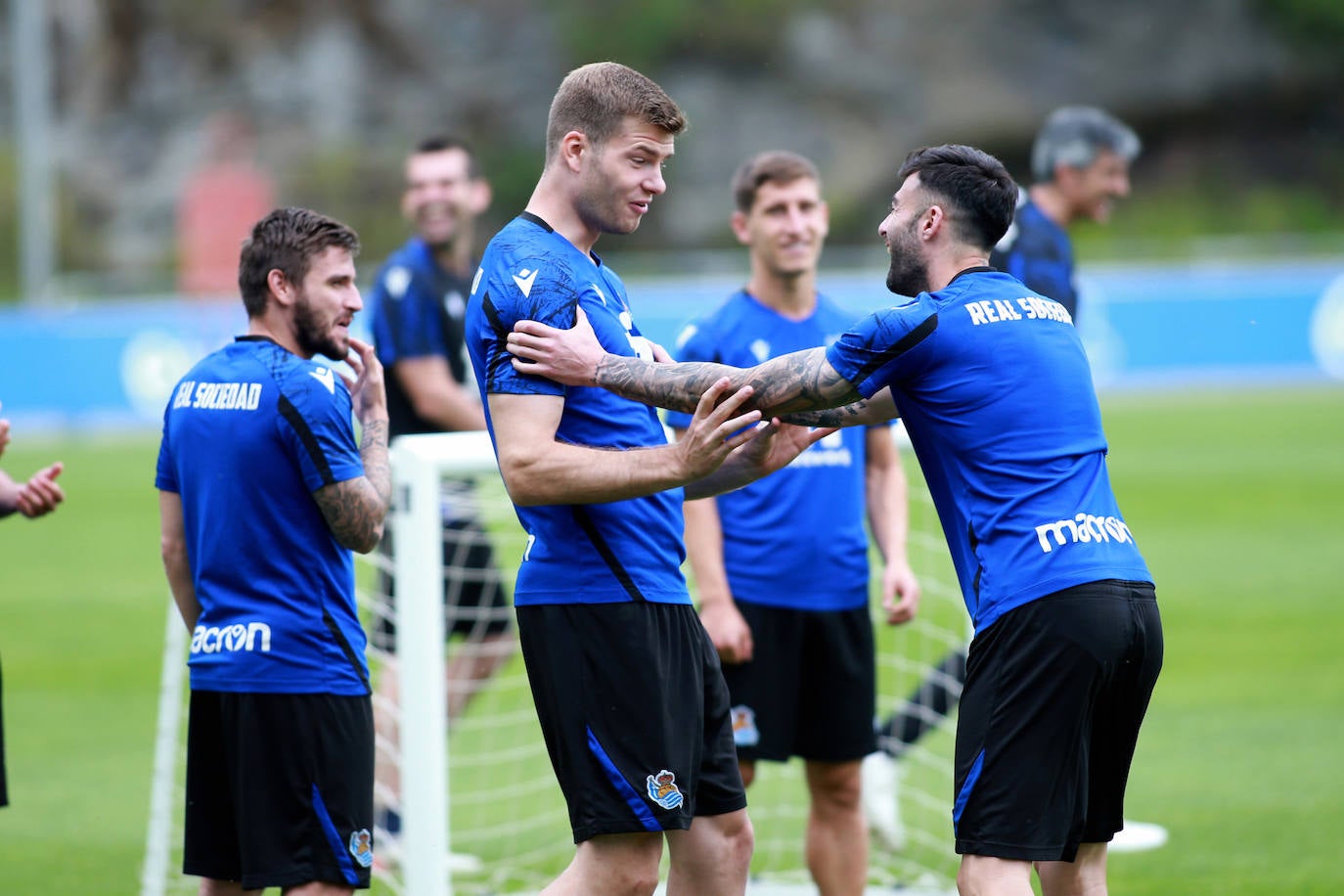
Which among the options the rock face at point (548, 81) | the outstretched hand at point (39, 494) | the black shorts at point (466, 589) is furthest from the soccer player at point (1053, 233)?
the rock face at point (548, 81)

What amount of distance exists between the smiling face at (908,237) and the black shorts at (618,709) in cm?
108

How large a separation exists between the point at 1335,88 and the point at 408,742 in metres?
42.2

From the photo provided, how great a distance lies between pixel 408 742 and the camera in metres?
5.10

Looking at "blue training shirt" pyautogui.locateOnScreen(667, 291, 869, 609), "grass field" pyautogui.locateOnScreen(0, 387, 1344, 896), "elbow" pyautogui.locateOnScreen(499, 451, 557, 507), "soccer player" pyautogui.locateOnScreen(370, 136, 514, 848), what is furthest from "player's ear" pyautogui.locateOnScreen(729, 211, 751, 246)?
"grass field" pyautogui.locateOnScreen(0, 387, 1344, 896)

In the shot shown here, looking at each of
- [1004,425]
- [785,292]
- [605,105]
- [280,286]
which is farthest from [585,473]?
[785,292]

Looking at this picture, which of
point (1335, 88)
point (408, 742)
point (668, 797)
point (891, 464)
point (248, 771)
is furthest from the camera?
point (1335, 88)

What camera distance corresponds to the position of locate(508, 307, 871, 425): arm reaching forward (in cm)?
379

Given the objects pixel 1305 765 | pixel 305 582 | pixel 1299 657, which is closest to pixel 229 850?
pixel 305 582

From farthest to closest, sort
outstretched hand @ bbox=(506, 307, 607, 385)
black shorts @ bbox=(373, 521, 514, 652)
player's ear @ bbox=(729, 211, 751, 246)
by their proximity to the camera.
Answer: black shorts @ bbox=(373, 521, 514, 652) < player's ear @ bbox=(729, 211, 751, 246) < outstretched hand @ bbox=(506, 307, 607, 385)

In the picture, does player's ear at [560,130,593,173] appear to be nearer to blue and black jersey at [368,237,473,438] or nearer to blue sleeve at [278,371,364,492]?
blue sleeve at [278,371,364,492]

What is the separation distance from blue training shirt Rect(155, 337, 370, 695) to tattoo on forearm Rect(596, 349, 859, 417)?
0.89 meters

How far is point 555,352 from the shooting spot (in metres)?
3.77

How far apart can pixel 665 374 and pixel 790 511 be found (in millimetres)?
1744

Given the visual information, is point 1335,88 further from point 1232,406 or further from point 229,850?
point 229,850
